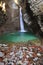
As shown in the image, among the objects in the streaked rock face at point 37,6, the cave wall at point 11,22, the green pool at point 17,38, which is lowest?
the green pool at point 17,38

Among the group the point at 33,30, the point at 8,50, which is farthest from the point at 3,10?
the point at 8,50

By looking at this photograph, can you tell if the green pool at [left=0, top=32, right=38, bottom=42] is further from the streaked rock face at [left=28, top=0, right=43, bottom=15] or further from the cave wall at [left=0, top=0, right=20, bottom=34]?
the cave wall at [left=0, top=0, right=20, bottom=34]

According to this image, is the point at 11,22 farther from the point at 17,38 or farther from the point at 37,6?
the point at 37,6

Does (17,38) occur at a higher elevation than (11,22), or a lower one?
lower

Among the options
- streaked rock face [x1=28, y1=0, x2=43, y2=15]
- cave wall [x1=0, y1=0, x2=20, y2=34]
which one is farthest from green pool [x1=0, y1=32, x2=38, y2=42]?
cave wall [x1=0, y1=0, x2=20, y2=34]

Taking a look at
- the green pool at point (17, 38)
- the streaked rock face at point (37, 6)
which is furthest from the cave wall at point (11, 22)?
the streaked rock face at point (37, 6)

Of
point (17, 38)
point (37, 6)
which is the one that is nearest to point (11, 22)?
point (17, 38)

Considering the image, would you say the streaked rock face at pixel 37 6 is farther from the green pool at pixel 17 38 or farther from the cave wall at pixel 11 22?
the cave wall at pixel 11 22

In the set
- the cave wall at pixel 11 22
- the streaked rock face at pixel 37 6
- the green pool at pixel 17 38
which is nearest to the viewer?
the green pool at pixel 17 38

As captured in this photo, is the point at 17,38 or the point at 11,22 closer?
the point at 17,38

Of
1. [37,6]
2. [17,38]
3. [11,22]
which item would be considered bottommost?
[17,38]

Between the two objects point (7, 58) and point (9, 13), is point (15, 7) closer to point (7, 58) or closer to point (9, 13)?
point (9, 13)

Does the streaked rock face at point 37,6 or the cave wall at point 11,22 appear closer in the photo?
the streaked rock face at point 37,6
